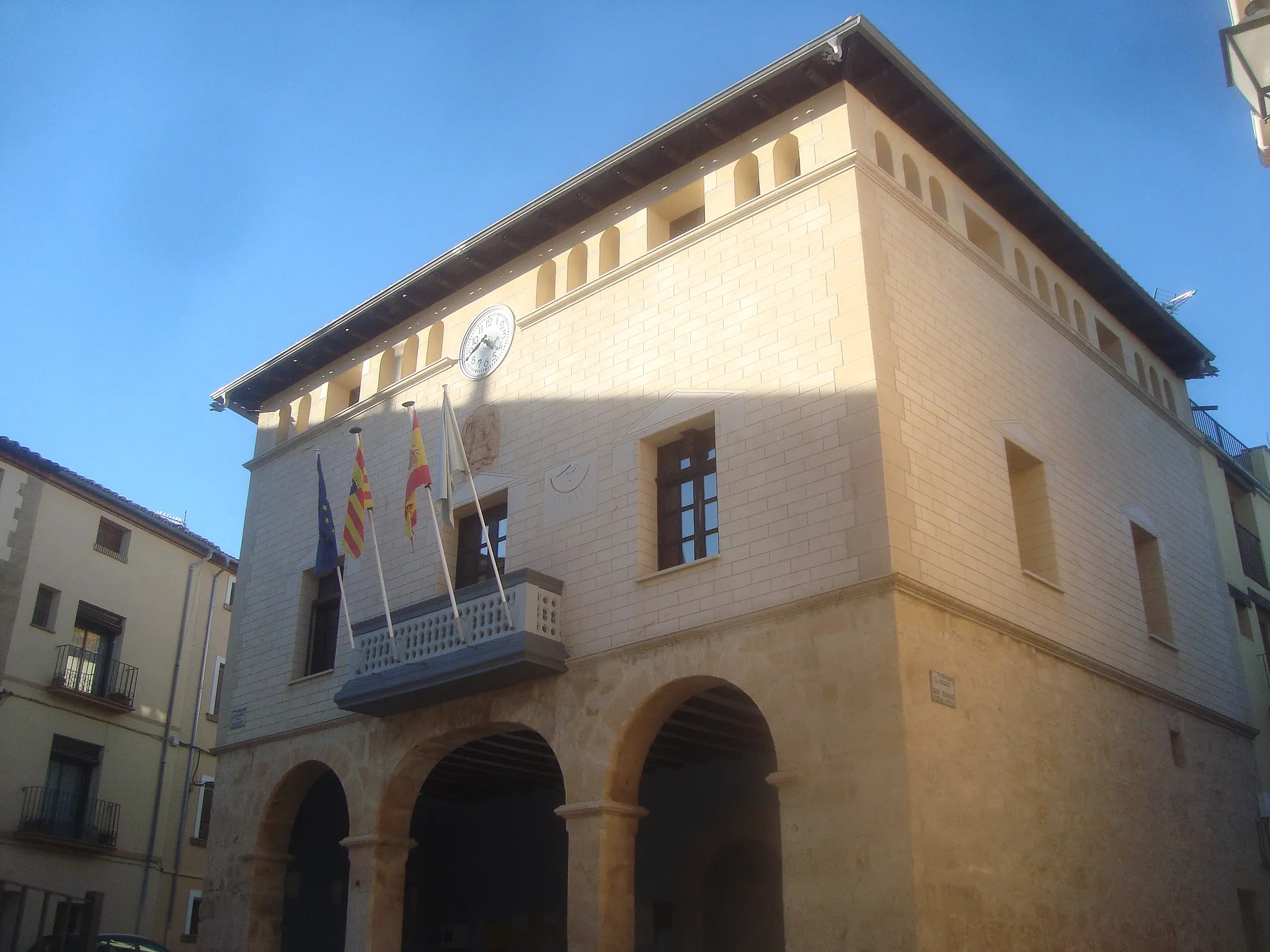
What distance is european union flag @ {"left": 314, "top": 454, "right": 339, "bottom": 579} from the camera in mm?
16328

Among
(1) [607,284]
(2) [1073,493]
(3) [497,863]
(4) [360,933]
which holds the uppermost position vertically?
(1) [607,284]

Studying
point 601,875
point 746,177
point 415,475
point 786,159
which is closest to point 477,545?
point 415,475

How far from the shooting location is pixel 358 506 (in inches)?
628

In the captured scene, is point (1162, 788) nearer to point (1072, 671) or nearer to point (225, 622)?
point (1072, 671)

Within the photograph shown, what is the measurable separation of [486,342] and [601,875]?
320 inches

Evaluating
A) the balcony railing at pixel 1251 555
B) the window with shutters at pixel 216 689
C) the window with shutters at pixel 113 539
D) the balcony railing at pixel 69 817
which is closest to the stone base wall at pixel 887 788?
the balcony railing at pixel 1251 555

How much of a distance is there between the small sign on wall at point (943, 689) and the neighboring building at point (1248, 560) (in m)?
7.98

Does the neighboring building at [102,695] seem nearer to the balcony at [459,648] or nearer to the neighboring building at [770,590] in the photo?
the neighboring building at [770,590]

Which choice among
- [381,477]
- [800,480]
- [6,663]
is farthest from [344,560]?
[6,663]

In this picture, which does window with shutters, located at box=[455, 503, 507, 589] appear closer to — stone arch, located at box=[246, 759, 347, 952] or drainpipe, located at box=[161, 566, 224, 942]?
stone arch, located at box=[246, 759, 347, 952]

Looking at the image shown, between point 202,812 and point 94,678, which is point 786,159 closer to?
point 94,678

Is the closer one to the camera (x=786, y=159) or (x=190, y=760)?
(x=786, y=159)

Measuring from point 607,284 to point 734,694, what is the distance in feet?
18.8

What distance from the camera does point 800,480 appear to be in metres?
12.7
